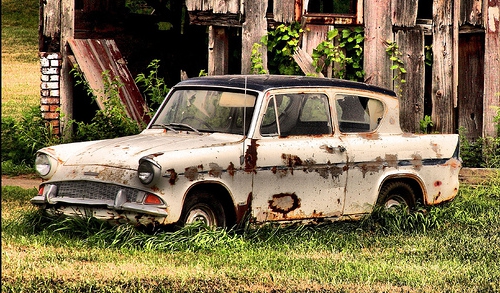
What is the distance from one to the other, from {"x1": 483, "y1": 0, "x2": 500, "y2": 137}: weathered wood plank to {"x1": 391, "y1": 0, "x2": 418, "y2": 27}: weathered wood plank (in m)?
0.88

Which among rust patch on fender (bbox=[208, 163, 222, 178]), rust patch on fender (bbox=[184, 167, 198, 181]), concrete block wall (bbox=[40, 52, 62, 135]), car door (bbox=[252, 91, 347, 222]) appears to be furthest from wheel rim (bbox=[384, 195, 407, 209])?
concrete block wall (bbox=[40, 52, 62, 135])

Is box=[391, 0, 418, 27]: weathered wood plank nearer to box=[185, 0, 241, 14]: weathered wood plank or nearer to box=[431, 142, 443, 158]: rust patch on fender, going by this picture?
box=[185, 0, 241, 14]: weathered wood plank

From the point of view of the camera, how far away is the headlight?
22.5 feet

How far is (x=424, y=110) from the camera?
12422 mm

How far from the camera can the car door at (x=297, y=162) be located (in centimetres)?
765

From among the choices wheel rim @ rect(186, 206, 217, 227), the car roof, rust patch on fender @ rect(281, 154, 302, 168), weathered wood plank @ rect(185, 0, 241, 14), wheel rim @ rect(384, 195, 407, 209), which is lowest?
wheel rim @ rect(384, 195, 407, 209)

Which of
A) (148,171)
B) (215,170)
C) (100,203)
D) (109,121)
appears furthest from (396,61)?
(100,203)

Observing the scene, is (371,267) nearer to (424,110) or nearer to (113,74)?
(424,110)

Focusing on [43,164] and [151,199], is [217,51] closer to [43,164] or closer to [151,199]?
[43,164]

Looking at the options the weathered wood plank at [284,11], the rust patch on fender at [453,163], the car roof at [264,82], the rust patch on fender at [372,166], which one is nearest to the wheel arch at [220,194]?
the car roof at [264,82]

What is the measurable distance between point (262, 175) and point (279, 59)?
437cm

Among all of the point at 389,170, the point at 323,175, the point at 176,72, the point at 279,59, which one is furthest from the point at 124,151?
the point at 176,72

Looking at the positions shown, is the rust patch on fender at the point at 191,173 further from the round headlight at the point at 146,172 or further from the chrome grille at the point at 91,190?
the chrome grille at the point at 91,190

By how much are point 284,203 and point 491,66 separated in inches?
181
